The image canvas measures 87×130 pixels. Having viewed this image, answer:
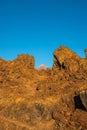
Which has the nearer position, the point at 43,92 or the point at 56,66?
the point at 43,92

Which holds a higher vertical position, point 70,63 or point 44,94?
point 70,63

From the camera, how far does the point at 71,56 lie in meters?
47.7

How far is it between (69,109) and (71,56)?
531 inches

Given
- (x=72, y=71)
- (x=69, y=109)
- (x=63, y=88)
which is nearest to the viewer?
(x=69, y=109)

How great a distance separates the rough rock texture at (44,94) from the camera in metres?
35.5

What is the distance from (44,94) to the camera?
134 feet

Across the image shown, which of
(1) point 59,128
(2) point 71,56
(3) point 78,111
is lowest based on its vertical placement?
(1) point 59,128

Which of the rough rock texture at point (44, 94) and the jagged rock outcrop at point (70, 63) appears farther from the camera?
the jagged rock outcrop at point (70, 63)

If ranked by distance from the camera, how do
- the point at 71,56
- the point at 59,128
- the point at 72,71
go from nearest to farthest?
the point at 59,128
the point at 72,71
the point at 71,56

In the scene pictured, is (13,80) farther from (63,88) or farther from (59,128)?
(59,128)

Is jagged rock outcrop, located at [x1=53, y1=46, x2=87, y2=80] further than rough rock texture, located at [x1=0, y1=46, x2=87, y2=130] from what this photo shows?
Yes

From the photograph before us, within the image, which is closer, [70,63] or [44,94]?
[44,94]

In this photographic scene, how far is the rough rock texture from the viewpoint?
116 feet

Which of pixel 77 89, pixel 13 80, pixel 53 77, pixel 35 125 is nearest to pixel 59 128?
pixel 35 125
